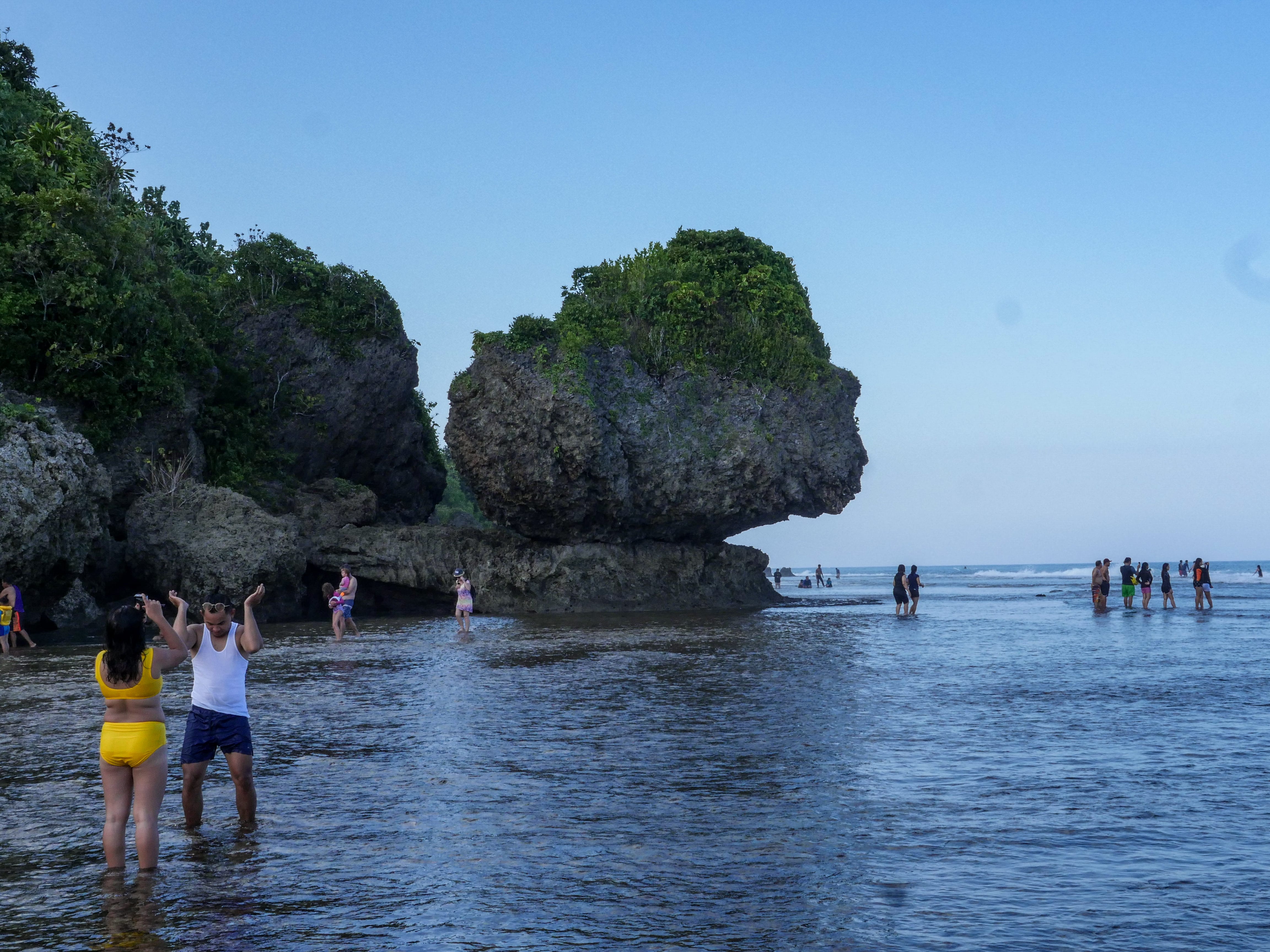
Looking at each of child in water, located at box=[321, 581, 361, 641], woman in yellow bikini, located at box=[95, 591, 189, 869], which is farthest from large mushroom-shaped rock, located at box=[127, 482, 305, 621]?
woman in yellow bikini, located at box=[95, 591, 189, 869]

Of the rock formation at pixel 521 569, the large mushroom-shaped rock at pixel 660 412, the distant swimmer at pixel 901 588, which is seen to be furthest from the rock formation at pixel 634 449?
the distant swimmer at pixel 901 588

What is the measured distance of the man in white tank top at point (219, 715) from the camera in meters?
7.87

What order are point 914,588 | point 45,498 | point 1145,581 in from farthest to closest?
point 1145,581, point 914,588, point 45,498

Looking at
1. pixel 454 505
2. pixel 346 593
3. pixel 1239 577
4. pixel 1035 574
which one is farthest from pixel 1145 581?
pixel 1035 574

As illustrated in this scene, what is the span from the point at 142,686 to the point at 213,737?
4.41 ft

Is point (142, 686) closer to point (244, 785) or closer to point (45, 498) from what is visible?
point (244, 785)

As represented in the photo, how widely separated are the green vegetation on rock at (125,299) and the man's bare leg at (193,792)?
89.5 feet

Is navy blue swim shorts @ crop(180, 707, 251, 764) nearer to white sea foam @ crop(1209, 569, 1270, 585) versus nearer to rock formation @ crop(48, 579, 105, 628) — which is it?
rock formation @ crop(48, 579, 105, 628)

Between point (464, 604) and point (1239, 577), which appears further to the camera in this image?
point (1239, 577)

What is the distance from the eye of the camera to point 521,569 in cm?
4034

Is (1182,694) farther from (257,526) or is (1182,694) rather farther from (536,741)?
(257,526)

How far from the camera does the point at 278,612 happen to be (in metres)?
36.2

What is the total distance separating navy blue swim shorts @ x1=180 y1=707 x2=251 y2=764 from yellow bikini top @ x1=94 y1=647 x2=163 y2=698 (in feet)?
3.97

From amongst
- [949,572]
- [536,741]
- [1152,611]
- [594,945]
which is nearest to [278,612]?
[536,741]
